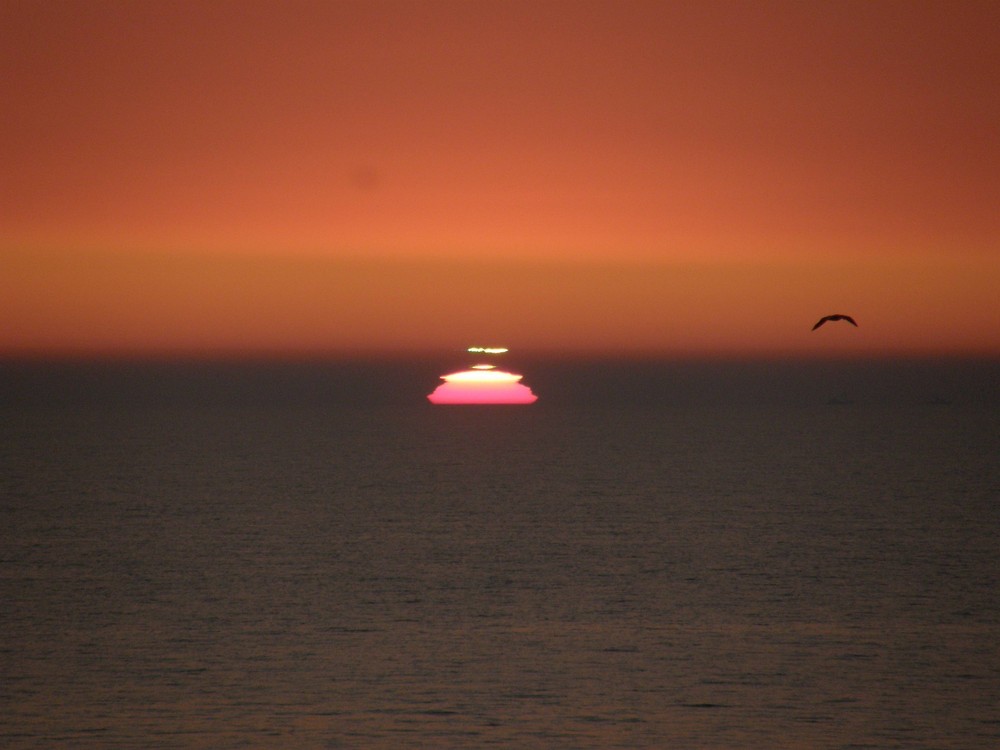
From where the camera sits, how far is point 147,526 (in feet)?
272

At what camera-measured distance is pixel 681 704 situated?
36719 mm

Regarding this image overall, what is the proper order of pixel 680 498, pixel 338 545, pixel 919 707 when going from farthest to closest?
pixel 680 498
pixel 338 545
pixel 919 707

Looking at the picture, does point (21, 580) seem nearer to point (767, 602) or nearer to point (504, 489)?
point (767, 602)

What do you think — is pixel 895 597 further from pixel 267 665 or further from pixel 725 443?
pixel 725 443

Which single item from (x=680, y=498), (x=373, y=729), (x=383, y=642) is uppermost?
(x=680, y=498)

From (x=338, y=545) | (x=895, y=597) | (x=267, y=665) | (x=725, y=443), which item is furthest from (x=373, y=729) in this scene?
(x=725, y=443)

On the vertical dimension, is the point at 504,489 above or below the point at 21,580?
above

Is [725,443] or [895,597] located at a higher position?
[725,443]

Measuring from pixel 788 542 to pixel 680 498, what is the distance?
25666 mm

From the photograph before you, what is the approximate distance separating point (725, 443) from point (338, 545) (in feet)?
387

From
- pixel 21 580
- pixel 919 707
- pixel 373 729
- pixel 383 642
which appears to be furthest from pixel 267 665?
pixel 21 580

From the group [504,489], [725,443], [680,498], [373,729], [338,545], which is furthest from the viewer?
[725,443]

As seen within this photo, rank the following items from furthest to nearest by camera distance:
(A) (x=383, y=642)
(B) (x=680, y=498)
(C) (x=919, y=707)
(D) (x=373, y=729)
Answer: (B) (x=680, y=498) < (A) (x=383, y=642) < (C) (x=919, y=707) < (D) (x=373, y=729)

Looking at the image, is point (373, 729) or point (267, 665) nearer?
point (373, 729)
